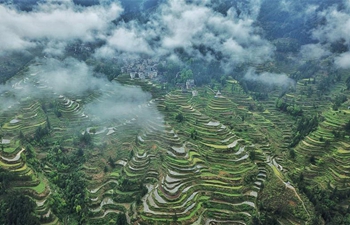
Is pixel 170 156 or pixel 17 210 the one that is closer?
pixel 17 210

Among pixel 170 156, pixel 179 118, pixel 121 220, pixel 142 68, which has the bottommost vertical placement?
pixel 142 68

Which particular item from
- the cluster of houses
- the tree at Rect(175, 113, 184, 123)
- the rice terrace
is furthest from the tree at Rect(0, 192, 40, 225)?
the cluster of houses

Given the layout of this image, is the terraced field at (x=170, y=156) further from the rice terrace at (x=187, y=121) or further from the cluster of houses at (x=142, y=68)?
the cluster of houses at (x=142, y=68)

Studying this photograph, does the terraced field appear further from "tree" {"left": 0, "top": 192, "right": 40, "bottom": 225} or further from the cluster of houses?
the cluster of houses

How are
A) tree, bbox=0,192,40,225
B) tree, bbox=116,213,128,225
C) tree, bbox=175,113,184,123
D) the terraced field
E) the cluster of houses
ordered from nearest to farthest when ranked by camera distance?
tree, bbox=0,192,40,225, tree, bbox=116,213,128,225, the terraced field, tree, bbox=175,113,184,123, the cluster of houses

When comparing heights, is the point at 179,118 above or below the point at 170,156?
above

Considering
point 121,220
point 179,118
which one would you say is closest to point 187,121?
point 179,118

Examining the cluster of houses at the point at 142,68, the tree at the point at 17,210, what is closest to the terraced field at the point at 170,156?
the tree at the point at 17,210

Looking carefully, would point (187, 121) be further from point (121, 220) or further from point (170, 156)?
point (121, 220)

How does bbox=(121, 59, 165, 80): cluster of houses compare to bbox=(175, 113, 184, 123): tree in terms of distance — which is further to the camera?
bbox=(121, 59, 165, 80): cluster of houses

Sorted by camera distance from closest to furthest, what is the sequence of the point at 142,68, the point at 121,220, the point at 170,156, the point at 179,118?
the point at 121,220 < the point at 170,156 < the point at 179,118 < the point at 142,68
